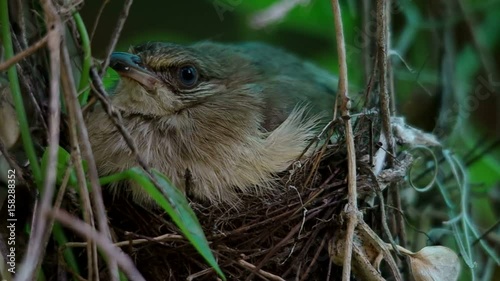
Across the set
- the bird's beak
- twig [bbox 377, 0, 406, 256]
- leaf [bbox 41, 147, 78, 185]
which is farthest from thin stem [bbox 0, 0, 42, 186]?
twig [bbox 377, 0, 406, 256]

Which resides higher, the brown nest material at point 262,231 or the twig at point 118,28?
the twig at point 118,28

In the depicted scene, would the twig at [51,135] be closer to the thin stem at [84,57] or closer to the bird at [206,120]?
the thin stem at [84,57]

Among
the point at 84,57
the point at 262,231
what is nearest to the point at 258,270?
the point at 262,231

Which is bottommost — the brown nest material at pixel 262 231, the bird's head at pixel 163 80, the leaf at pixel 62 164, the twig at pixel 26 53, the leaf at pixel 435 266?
the leaf at pixel 435 266

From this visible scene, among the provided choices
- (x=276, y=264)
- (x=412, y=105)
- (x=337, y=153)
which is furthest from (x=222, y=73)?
(x=412, y=105)

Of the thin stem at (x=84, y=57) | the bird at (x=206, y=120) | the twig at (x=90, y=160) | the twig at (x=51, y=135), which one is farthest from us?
the bird at (x=206, y=120)

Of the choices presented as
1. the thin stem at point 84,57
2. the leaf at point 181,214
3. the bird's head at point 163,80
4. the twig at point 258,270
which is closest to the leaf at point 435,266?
the twig at point 258,270

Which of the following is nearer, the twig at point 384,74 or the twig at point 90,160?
the twig at point 90,160
